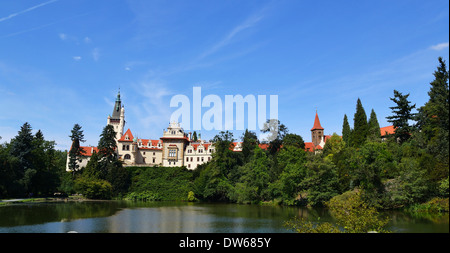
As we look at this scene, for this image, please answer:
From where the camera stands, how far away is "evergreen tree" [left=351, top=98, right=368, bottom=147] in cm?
4650

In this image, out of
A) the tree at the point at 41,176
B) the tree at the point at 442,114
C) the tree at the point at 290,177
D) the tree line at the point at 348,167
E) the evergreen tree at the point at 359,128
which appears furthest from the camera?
the tree at the point at 41,176

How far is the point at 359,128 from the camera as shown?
156 ft

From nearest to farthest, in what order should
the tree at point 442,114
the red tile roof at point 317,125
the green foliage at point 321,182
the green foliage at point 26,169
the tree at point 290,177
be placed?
the tree at point 442,114 → the green foliage at point 321,182 → the tree at point 290,177 → the green foliage at point 26,169 → the red tile roof at point 317,125

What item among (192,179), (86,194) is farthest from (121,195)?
(192,179)

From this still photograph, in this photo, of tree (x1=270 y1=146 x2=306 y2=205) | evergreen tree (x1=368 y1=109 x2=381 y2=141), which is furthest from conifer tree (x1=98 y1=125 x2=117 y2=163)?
evergreen tree (x1=368 y1=109 x2=381 y2=141)

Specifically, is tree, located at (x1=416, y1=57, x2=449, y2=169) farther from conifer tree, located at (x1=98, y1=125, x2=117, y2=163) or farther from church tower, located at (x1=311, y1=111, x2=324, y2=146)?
church tower, located at (x1=311, y1=111, x2=324, y2=146)

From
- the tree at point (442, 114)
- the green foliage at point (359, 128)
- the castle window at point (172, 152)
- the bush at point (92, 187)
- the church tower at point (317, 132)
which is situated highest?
the church tower at point (317, 132)

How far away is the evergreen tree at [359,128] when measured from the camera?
4650cm

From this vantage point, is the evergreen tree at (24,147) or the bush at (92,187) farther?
the bush at (92,187)

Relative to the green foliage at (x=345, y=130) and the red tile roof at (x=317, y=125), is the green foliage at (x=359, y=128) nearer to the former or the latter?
the green foliage at (x=345, y=130)

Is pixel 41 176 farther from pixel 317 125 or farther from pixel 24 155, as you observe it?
pixel 317 125

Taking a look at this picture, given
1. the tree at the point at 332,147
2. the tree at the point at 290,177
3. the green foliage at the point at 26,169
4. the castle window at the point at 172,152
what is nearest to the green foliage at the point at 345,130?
the tree at the point at 332,147

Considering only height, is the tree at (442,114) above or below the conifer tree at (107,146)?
below

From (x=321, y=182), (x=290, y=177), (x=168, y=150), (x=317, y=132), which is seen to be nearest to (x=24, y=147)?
(x=168, y=150)
